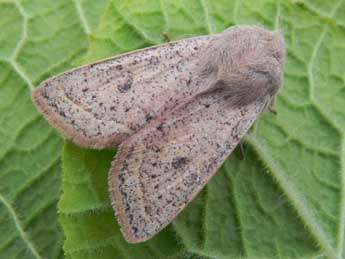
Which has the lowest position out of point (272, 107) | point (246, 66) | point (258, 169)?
point (258, 169)

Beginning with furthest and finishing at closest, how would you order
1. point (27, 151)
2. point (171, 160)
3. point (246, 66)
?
point (27, 151), point (246, 66), point (171, 160)

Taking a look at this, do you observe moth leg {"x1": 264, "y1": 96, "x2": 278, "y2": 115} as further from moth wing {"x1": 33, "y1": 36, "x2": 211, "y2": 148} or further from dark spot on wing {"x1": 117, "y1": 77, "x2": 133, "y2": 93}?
dark spot on wing {"x1": 117, "y1": 77, "x2": 133, "y2": 93}

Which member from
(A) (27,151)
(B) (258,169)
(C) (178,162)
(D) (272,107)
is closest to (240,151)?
(B) (258,169)

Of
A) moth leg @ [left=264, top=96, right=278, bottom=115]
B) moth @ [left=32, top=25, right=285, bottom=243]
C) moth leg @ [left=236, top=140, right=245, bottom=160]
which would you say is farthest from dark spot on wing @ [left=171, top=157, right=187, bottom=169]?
moth leg @ [left=264, top=96, right=278, bottom=115]

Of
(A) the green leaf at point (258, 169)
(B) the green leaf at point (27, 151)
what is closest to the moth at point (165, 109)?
(A) the green leaf at point (258, 169)

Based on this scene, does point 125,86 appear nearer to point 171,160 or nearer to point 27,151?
point 171,160

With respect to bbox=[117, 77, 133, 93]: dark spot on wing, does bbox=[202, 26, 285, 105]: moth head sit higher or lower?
lower
